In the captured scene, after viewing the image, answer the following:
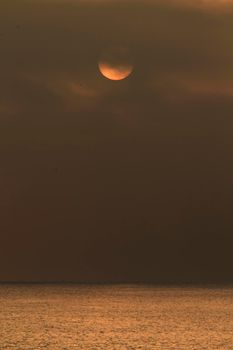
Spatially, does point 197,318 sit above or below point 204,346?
above

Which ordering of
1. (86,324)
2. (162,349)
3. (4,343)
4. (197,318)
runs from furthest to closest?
1. (197,318)
2. (86,324)
3. (4,343)
4. (162,349)

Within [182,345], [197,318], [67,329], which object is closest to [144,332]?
[67,329]

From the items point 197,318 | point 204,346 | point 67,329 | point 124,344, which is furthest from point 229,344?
point 197,318

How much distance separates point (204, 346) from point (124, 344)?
3213 mm

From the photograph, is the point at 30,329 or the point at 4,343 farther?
the point at 30,329

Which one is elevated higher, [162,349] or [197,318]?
[197,318]

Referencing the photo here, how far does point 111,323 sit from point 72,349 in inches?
583

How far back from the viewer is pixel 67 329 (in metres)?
45.8

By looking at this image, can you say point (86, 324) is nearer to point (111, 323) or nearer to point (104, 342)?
point (111, 323)

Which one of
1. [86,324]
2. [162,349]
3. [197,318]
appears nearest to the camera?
[162,349]

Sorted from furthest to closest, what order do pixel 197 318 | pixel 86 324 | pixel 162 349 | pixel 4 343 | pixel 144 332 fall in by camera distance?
pixel 197 318 < pixel 86 324 < pixel 144 332 < pixel 4 343 < pixel 162 349

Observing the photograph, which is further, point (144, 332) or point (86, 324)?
point (86, 324)

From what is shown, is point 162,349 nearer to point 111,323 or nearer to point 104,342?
point 104,342

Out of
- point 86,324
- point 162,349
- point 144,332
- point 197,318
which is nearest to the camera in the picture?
point 162,349
